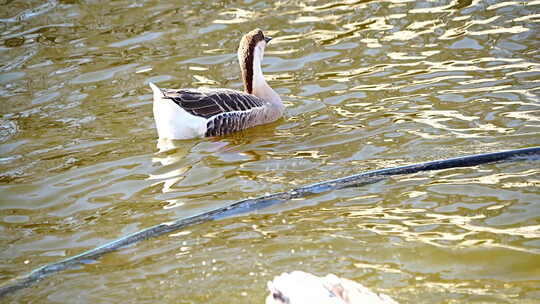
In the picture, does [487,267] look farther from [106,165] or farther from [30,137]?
[30,137]

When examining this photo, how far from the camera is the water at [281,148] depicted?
17.2ft

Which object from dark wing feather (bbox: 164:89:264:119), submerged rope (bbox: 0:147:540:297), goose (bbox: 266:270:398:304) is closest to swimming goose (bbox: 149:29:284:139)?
dark wing feather (bbox: 164:89:264:119)

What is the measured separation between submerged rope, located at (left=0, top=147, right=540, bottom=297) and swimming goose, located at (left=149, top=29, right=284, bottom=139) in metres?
2.23

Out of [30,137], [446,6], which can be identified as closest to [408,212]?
[30,137]

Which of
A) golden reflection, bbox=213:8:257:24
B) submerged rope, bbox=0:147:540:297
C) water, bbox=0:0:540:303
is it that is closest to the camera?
water, bbox=0:0:540:303

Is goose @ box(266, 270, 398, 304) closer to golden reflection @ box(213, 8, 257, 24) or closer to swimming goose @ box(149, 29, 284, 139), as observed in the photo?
swimming goose @ box(149, 29, 284, 139)

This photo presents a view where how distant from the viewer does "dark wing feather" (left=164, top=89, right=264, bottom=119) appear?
27.5 ft

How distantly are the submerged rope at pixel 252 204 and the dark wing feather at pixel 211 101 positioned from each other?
2.34 meters

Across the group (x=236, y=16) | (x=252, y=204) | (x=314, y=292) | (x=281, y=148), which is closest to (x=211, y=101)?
(x=281, y=148)

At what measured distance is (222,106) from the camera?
8578 mm

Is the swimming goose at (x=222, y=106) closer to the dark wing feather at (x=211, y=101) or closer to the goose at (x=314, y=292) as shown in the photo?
the dark wing feather at (x=211, y=101)

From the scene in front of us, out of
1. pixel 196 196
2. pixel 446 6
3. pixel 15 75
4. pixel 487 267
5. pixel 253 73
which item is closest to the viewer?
pixel 487 267

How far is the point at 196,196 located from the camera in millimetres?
6789

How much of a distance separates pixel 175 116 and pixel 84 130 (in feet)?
3.41
